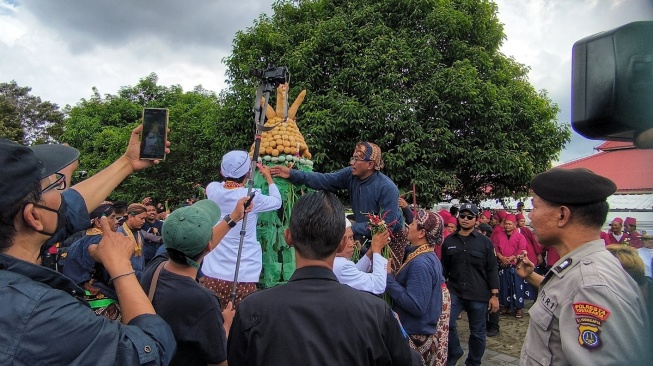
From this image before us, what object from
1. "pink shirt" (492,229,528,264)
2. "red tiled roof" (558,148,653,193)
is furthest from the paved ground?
"red tiled roof" (558,148,653,193)

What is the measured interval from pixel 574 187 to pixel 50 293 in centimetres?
219

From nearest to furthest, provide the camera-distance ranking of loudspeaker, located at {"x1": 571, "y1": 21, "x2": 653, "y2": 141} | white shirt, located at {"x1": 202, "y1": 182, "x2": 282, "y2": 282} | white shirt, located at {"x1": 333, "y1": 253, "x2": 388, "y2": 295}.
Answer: loudspeaker, located at {"x1": 571, "y1": 21, "x2": 653, "y2": 141} < white shirt, located at {"x1": 333, "y1": 253, "x2": 388, "y2": 295} < white shirt, located at {"x1": 202, "y1": 182, "x2": 282, "y2": 282}

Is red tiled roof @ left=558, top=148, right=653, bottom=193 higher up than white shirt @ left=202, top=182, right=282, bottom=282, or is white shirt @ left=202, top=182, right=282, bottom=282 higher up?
red tiled roof @ left=558, top=148, right=653, bottom=193

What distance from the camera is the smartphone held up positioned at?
2291 mm

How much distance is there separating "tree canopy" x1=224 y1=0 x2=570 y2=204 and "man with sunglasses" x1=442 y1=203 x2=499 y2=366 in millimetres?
4539

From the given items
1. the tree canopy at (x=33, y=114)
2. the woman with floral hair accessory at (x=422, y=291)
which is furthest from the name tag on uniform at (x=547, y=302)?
the tree canopy at (x=33, y=114)

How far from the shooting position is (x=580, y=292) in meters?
1.81

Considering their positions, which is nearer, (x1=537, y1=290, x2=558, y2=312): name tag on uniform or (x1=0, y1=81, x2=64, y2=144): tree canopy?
(x1=537, y1=290, x2=558, y2=312): name tag on uniform

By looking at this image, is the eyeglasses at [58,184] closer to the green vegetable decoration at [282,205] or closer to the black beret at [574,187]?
the black beret at [574,187]

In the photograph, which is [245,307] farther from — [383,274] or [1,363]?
[383,274]

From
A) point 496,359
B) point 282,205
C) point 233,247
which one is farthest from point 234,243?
point 496,359

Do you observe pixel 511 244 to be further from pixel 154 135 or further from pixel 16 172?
pixel 16 172

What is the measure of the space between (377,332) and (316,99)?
9674 millimetres

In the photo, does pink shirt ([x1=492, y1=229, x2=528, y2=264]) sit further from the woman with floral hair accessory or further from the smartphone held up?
the smartphone held up
